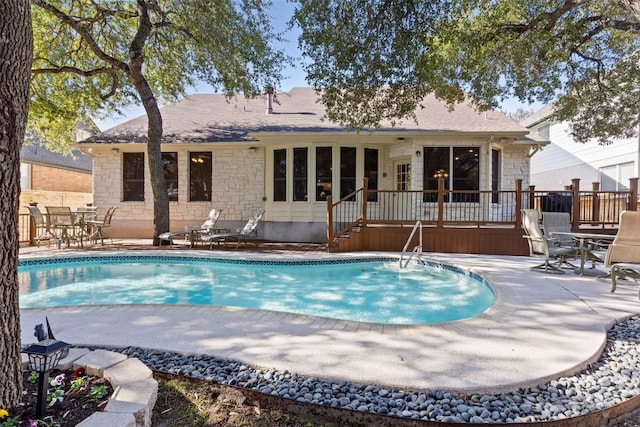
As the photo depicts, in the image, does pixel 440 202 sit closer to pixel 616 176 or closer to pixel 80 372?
pixel 80 372

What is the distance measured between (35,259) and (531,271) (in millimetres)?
10598

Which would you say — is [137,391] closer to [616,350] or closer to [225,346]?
[225,346]

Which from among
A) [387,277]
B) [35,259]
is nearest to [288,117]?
[387,277]

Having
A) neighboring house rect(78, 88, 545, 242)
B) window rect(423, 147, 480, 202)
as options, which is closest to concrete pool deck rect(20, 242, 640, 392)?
window rect(423, 147, 480, 202)

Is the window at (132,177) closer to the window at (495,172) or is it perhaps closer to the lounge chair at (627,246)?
the window at (495,172)

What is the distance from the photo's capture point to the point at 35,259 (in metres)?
8.35

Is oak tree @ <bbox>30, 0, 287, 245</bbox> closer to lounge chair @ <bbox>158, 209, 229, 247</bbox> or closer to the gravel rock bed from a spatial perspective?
lounge chair @ <bbox>158, 209, 229, 247</bbox>

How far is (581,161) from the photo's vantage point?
19.3 meters

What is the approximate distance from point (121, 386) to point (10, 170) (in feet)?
4.48

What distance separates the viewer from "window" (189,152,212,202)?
43.2 feet

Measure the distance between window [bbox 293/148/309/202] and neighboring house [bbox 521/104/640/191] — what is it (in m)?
8.90

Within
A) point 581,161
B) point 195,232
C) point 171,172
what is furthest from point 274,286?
point 581,161

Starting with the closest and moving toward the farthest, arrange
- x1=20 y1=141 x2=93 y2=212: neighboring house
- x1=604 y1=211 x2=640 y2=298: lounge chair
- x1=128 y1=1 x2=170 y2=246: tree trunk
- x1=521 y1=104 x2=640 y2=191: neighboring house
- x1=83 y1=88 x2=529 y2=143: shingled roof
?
A: x1=604 y1=211 x2=640 y2=298: lounge chair
x1=128 y1=1 x2=170 y2=246: tree trunk
x1=83 y1=88 x2=529 y2=143: shingled roof
x1=521 y1=104 x2=640 y2=191: neighboring house
x1=20 y1=141 x2=93 y2=212: neighboring house

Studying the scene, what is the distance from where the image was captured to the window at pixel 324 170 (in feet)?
38.5
